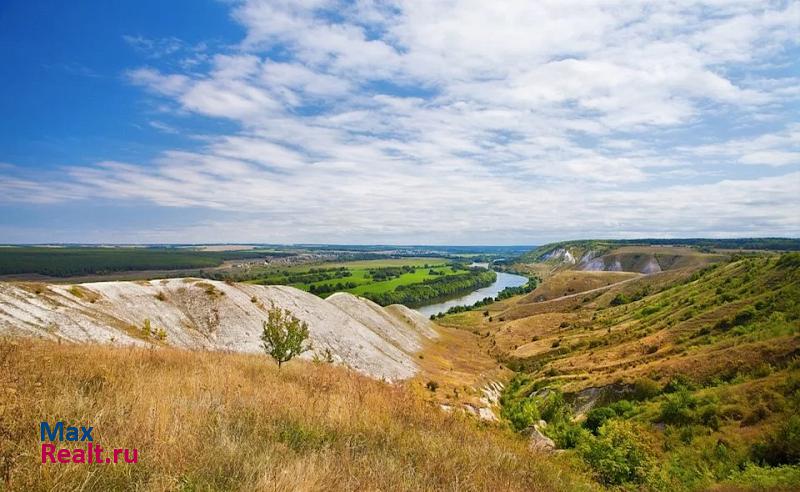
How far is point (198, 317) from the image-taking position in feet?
133

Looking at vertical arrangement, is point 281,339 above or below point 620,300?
above

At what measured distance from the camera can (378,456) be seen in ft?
19.2

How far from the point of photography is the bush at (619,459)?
14.6m

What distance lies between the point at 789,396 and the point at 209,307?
45003mm

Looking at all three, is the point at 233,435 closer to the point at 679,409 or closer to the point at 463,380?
the point at 679,409

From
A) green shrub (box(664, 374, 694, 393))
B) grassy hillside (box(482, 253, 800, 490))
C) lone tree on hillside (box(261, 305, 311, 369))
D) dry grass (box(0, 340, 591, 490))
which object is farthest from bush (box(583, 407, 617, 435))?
dry grass (box(0, 340, 591, 490))

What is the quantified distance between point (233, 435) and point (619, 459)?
52.1 feet

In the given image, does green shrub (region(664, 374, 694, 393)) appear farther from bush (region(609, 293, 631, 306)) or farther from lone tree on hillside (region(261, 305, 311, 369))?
bush (region(609, 293, 631, 306))

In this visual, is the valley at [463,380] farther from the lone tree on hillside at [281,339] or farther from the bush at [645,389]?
the lone tree on hillside at [281,339]

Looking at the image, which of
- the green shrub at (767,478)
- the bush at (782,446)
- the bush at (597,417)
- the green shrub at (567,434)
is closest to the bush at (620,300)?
the bush at (597,417)

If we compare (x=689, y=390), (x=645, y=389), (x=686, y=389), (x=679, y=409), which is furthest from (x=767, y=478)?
(x=645, y=389)

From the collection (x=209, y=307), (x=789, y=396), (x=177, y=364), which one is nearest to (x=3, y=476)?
(x=177, y=364)

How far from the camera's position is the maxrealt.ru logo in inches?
160

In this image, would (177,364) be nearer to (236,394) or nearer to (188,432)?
(236,394)
